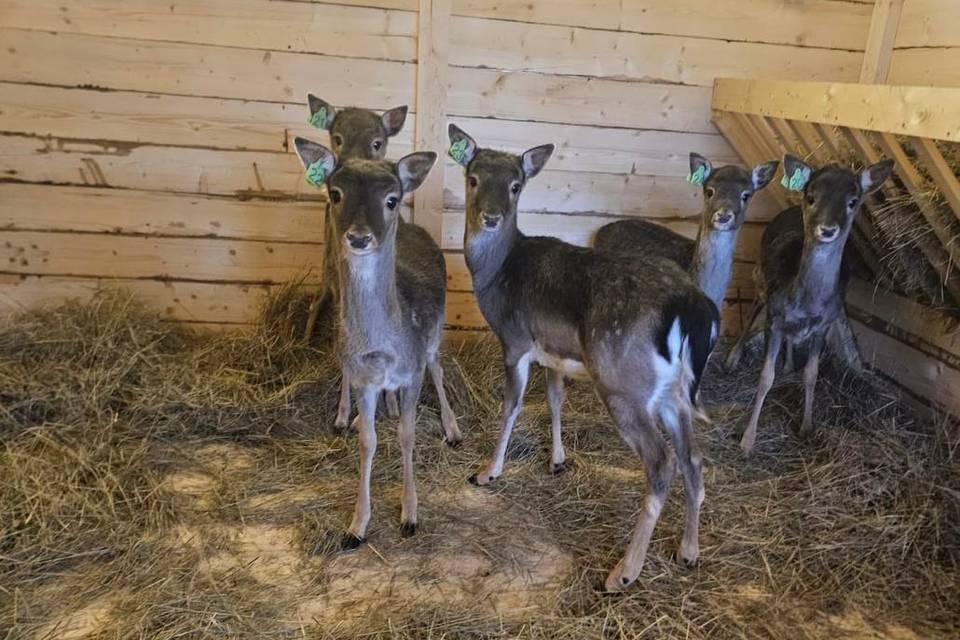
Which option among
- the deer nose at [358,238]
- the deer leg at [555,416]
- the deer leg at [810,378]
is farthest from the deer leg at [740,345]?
the deer nose at [358,238]

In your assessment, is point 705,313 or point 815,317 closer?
point 705,313

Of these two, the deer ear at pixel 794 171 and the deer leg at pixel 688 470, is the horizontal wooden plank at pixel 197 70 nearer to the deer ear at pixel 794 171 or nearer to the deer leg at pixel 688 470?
the deer ear at pixel 794 171

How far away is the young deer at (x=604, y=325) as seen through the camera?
3012mm

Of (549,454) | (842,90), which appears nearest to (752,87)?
(842,90)

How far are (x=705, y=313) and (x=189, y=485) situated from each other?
103 inches

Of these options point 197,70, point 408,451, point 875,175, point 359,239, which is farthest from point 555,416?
point 197,70

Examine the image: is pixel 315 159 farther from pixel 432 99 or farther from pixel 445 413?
pixel 432 99

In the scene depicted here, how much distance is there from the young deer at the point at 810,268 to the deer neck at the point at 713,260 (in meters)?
0.37

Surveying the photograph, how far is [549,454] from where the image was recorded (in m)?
Answer: 4.12

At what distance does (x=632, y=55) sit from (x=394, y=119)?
172 cm

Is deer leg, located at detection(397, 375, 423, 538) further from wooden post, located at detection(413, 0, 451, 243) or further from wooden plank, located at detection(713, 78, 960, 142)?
wooden plank, located at detection(713, 78, 960, 142)

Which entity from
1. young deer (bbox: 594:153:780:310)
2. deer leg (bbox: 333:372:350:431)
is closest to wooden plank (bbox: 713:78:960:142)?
young deer (bbox: 594:153:780:310)

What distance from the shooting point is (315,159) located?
3.16 m

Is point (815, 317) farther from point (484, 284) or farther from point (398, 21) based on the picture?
point (398, 21)
